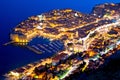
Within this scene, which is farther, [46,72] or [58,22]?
[58,22]

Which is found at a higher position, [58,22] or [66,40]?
[58,22]

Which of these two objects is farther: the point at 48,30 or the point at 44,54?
the point at 48,30

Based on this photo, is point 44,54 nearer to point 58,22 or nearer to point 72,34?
point 72,34

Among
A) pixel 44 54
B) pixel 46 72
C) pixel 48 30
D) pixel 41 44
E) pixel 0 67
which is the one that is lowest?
pixel 46 72

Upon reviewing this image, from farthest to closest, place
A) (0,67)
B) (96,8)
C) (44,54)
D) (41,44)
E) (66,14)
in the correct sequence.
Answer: (96,8) → (66,14) → (41,44) → (44,54) → (0,67)

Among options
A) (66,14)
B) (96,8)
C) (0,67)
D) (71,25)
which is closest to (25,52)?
(0,67)

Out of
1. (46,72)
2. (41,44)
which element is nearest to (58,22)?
(41,44)

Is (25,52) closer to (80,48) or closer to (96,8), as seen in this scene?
(80,48)

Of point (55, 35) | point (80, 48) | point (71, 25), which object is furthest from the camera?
point (71, 25)

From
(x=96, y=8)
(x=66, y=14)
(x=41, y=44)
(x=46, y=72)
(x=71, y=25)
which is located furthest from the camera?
(x=96, y=8)
